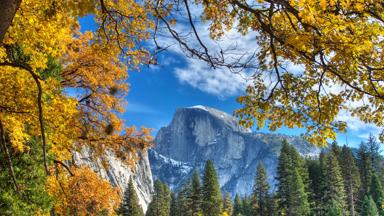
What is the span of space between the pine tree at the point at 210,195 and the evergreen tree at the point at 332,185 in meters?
15.9

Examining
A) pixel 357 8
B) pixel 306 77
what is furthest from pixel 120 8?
pixel 357 8

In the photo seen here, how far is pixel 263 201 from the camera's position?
208 feet

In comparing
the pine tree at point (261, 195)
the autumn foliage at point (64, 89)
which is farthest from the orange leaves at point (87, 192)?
the pine tree at point (261, 195)

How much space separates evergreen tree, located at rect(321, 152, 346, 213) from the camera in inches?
2426

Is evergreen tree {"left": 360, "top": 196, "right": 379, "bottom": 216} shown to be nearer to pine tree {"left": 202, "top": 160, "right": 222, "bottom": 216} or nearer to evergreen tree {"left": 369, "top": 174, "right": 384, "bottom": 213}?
evergreen tree {"left": 369, "top": 174, "right": 384, "bottom": 213}

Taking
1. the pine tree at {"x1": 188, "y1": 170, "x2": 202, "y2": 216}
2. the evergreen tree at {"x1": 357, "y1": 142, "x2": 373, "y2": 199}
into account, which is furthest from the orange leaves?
the evergreen tree at {"x1": 357, "y1": 142, "x2": 373, "y2": 199}

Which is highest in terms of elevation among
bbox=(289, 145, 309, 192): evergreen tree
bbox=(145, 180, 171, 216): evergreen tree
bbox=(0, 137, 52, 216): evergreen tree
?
bbox=(289, 145, 309, 192): evergreen tree

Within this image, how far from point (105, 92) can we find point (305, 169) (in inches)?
2040

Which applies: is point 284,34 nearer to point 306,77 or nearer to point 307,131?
point 306,77

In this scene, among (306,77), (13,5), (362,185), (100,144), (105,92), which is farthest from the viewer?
(362,185)

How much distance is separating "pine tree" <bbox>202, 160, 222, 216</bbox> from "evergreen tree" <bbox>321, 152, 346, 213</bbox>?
1590cm

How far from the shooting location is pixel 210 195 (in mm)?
62406

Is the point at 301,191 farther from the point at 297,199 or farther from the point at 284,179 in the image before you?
the point at 284,179

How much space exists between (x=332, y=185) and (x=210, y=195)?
60.2 ft
